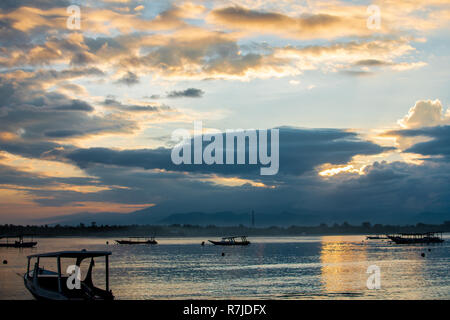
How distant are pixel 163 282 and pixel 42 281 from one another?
2205cm

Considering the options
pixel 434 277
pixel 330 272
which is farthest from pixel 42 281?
pixel 434 277

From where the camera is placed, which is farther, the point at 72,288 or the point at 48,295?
the point at 48,295

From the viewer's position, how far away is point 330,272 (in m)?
73.8

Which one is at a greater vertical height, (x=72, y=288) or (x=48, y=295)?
(x=72, y=288)

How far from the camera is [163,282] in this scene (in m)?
61.2

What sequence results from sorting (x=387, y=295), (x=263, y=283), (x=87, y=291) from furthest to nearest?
(x=263, y=283)
(x=387, y=295)
(x=87, y=291)
